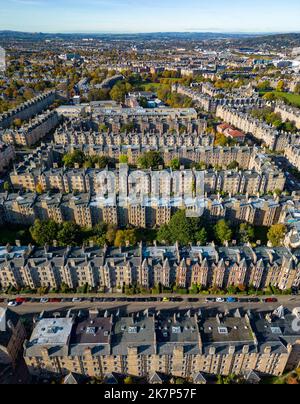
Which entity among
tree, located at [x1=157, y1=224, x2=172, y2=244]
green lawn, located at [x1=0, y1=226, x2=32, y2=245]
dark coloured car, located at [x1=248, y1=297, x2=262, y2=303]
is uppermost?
tree, located at [x1=157, y1=224, x2=172, y2=244]

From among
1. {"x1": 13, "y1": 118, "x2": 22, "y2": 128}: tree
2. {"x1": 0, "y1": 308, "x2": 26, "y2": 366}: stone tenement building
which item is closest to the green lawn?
{"x1": 0, "y1": 308, "x2": 26, "y2": 366}: stone tenement building

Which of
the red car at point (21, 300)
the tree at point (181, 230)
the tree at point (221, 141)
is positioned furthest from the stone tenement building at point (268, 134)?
the red car at point (21, 300)

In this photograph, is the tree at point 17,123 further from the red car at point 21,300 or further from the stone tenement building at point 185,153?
the red car at point 21,300

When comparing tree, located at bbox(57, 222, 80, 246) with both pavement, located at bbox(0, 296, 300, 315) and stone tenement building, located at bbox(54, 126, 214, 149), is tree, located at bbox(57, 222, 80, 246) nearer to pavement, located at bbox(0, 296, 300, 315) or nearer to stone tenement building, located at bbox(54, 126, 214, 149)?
pavement, located at bbox(0, 296, 300, 315)

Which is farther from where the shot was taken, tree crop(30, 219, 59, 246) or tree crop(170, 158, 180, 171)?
tree crop(170, 158, 180, 171)

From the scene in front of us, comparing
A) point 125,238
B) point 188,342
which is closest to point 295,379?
point 188,342

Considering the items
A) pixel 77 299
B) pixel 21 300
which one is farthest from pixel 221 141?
pixel 21 300

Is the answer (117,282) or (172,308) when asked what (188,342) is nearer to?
(172,308)
